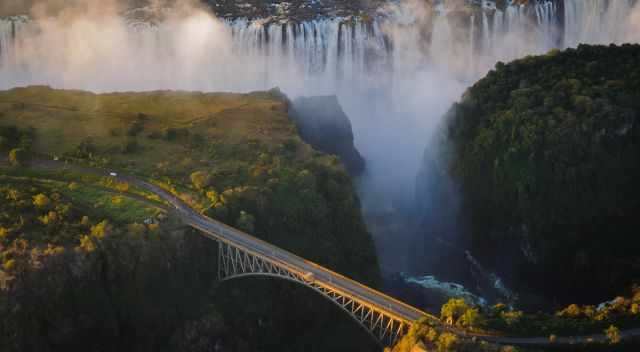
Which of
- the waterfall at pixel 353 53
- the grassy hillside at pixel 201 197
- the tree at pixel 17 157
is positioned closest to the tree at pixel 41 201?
the grassy hillside at pixel 201 197

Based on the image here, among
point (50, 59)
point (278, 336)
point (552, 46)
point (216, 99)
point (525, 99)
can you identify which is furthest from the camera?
A: point (50, 59)

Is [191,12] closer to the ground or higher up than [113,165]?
higher up

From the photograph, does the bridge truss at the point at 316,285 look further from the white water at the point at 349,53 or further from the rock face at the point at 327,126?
the white water at the point at 349,53

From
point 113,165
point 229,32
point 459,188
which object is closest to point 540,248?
point 459,188

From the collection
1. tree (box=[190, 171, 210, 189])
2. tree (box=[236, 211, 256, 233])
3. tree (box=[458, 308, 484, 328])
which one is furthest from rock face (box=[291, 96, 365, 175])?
tree (box=[458, 308, 484, 328])

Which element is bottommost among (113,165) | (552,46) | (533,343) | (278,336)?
(278,336)

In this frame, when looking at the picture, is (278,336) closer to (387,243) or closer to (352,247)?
(352,247)

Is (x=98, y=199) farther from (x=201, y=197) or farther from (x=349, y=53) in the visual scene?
(x=349, y=53)

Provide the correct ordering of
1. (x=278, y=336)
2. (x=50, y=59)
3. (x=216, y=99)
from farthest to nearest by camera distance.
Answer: (x=50, y=59) → (x=216, y=99) → (x=278, y=336)
